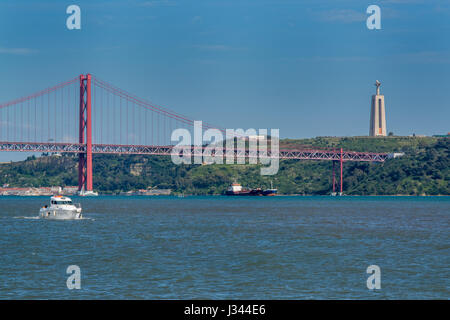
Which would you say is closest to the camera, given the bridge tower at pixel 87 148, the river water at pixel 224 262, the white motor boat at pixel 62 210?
the river water at pixel 224 262

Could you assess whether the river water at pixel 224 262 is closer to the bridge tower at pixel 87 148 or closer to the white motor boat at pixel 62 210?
the white motor boat at pixel 62 210

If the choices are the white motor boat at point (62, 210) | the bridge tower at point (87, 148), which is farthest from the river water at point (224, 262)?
the bridge tower at point (87, 148)

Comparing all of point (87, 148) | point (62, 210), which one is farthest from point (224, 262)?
point (87, 148)

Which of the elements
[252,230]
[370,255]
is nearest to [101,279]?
[370,255]

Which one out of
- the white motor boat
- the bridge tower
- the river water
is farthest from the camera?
the bridge tower

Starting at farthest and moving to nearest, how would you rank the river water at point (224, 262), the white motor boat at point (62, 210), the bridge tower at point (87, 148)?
1. the bridge tower at point (87, 148)
2. the white motor boat at point (62, 210)
3. the river water at point (224, 262)

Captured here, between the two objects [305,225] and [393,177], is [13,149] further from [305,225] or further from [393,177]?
[393,177]

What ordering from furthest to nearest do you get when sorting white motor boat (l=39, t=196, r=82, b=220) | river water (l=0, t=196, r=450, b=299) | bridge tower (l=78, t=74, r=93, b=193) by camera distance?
bridge tower (l=78, t=74, r=93, b=193), white motor boat (l=39, t=196, r=82, b=220), river water (l=0, t=196, r=450, b=299)

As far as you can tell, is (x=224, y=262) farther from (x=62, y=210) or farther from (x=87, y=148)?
(x=87, y=148)

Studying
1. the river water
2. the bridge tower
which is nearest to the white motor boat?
the river water

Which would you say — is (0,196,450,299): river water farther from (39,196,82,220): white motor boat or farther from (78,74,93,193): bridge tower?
(78,74,93,193): bridge tower

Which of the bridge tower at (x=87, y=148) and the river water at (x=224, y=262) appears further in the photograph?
the bridge tower at (x=87, y=148)
